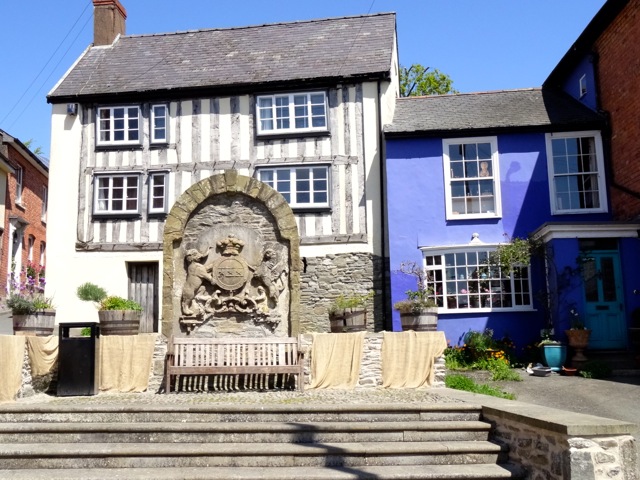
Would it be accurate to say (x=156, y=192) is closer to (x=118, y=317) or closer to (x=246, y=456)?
(x=118, y=317)

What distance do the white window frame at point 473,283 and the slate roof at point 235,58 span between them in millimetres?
5247

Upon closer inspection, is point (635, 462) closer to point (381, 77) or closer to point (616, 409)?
point (616, 409)

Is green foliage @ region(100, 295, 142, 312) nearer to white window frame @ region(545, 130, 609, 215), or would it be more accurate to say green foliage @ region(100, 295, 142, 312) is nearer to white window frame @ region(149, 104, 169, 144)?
white window frame @ region(149, 104, 169, 144)

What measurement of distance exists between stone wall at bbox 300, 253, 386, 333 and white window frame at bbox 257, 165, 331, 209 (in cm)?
144

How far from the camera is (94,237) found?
16.8m

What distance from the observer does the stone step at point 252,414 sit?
7070mm

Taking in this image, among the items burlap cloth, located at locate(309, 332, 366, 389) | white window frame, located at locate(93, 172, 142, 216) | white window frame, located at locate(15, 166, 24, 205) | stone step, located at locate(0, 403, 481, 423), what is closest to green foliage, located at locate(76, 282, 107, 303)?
white window frame, located at locate(93, 172, 142, 216)

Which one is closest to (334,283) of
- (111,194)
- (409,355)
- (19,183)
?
(409,355)

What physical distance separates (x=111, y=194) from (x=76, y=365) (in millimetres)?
8653

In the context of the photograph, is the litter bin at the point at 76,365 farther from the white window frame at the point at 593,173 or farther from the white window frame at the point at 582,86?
the white window frame at the point at 582,86

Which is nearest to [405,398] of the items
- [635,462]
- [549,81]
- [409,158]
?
[635,462]

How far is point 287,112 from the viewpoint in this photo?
55.8 ft

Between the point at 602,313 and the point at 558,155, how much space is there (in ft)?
14.1

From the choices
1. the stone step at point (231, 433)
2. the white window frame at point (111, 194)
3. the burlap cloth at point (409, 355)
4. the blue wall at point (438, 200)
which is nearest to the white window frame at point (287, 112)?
the blue wall at point (438, 200)
